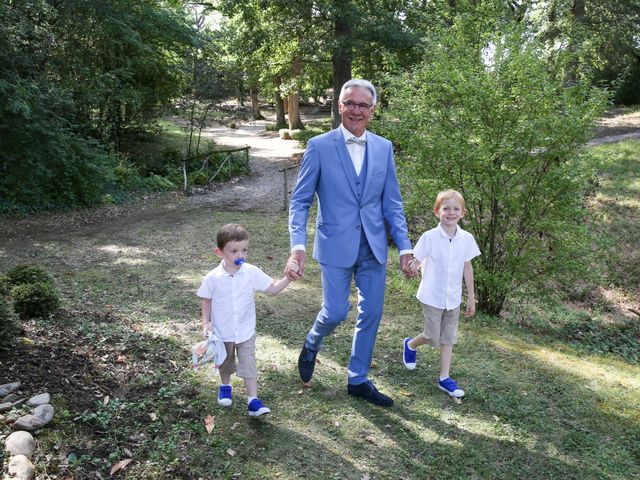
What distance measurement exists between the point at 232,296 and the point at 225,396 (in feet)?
2.56

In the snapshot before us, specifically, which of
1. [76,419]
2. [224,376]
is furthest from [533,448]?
[76,419]

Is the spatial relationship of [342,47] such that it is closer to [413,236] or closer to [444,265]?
[413,236]

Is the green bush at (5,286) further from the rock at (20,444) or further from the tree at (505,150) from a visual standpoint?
the tree at (505,150)

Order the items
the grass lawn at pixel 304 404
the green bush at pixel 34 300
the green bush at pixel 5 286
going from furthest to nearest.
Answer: the green bush at pixel 34 300
the green bush at pixel 5 286
the grass lawn at pixel 304 404

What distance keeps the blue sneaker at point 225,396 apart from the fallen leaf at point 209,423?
13 cm

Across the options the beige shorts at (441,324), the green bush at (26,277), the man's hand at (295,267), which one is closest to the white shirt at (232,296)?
the man's hand at (295,267)

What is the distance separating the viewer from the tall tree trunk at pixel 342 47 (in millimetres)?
16828

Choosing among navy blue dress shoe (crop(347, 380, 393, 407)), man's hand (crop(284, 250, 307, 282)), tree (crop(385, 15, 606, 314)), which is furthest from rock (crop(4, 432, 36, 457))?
tree (crop(385, 15, 606, 314))

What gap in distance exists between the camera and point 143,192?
1470cm

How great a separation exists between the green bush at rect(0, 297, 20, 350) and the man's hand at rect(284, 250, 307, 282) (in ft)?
6.92

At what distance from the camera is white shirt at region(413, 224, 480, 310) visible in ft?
14.2

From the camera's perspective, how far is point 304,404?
4.15m

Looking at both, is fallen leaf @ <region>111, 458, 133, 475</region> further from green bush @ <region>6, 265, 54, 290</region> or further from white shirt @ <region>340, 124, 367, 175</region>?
green bush @ <region>6, 265, 54, 290</region>

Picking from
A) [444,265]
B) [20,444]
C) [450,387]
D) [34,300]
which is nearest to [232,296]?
[20,444]
